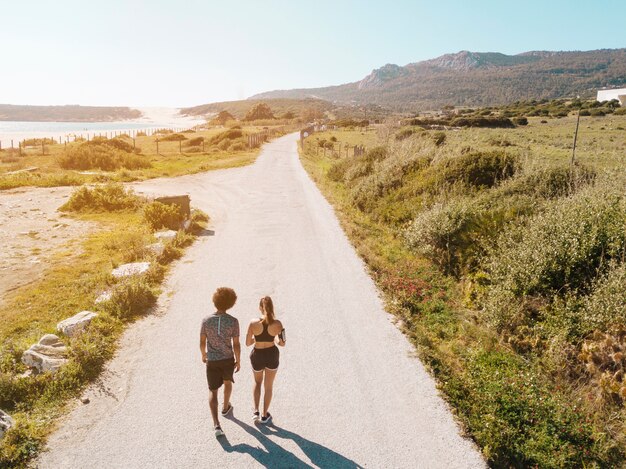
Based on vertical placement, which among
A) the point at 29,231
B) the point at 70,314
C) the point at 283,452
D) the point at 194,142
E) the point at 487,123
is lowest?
the point at 283,452

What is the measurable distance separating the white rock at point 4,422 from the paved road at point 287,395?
0.56m

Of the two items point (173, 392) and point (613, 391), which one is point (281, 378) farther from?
point (613, 391)

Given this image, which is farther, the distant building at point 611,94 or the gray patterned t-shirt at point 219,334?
the distant building at point 611,94

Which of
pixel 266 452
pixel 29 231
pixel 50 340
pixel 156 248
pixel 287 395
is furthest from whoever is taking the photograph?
→ pixel 29 231

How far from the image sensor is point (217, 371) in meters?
5.36

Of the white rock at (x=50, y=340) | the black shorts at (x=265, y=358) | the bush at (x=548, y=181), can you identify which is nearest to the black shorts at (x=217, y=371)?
the black shorts at (x=265, y=358)

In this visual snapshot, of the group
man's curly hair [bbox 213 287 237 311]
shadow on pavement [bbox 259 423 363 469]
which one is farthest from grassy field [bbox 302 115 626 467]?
man's curly hair [bbox 213 287 237 311]

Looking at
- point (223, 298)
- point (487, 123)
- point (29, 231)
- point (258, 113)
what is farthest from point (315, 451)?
point (258, 113)

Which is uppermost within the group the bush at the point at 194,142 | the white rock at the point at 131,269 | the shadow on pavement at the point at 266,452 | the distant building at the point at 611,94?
the distant building at the point at 611,94

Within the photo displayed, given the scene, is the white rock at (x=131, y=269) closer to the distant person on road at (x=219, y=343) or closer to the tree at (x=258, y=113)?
the distant person on road at (x=219, y=343)

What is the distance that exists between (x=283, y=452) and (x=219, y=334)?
1623 mm

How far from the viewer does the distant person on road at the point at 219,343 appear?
5.27 m

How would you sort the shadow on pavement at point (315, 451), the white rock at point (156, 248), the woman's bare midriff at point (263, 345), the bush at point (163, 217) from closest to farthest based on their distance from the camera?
1. the shadow on pavement at point (315, 451)
2. the woman's bare midriff at point (263, 345)
3. the white rock at point (156, 248)
4. the bush at point (163, 217)

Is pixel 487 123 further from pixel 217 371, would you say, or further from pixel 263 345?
pixel 217 371
